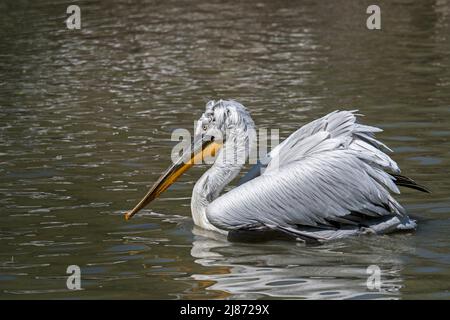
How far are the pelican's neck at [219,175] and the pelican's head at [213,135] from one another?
15 millimetres

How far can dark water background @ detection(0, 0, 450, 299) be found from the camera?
19.8 ft

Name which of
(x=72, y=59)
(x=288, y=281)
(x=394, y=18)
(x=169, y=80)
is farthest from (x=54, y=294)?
(x=394, y=18)

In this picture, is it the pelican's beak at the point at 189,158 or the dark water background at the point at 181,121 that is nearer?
the dark water background at the point at 181,121

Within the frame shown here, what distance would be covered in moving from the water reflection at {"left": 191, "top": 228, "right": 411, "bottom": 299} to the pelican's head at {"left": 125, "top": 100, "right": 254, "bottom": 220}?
456 mm

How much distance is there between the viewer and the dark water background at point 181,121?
6.04 metres

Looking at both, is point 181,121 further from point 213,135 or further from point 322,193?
point 322,193

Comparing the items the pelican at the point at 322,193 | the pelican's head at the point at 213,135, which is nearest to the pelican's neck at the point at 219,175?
the pelican's head at the point at 213,135

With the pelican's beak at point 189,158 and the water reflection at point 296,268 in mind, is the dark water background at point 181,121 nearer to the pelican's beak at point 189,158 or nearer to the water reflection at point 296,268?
the water reflection at point 296,268

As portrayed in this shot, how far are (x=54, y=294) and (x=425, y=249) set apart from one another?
2124mm

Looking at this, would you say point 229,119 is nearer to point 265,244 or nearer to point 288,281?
point 265,244

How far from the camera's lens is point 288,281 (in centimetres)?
583

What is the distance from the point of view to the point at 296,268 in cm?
607

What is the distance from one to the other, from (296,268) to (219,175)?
1118 millimetres

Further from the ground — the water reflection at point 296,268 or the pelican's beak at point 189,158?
the pelican's beak at point 189,158
